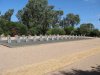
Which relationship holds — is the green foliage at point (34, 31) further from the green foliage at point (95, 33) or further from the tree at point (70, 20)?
the tree at point (70, 20)

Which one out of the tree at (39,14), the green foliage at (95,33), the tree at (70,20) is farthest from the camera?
the tree at (70,20)

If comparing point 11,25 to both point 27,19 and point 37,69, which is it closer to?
point 27,19

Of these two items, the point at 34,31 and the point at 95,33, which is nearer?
the point at 34,31

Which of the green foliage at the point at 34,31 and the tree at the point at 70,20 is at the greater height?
the tree at the point at 70,20

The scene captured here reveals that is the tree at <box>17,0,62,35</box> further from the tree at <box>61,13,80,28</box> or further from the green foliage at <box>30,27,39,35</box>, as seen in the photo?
the tree at <box>61,13,80,28</box>

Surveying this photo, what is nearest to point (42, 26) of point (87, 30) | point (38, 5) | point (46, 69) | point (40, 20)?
point (40, 20)

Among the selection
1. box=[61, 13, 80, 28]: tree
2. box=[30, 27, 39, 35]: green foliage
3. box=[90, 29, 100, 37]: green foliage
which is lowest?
box=[90, 29, 100, 37]: green foliage

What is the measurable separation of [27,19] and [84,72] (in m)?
66.6

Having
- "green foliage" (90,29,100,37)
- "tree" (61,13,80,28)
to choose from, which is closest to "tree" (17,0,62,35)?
"green foliage" (90,29,100,37)

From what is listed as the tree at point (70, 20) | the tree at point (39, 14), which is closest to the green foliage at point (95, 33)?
the tree at point (39, 14)

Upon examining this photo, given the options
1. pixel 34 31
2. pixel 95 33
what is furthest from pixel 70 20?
pixel 34 31

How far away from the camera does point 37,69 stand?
1127 centimetres

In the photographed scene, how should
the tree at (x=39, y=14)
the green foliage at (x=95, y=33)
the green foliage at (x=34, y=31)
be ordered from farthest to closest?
1. the green foliage at (x=95, y=33)
2. the tree at (x=39, y=14)
3. the green foliage at (x=34, y=31)

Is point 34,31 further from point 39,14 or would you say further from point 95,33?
point 95,33
